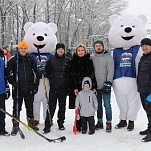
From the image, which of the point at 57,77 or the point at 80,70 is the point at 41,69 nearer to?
Answer: the point at 57,77

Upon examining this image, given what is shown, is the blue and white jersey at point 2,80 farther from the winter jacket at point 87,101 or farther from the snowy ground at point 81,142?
the winter jacket at point 87,101

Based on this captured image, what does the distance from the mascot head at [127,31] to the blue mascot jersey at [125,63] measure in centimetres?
13

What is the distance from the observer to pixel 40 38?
5.40 m

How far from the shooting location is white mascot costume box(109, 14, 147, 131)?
5008mm

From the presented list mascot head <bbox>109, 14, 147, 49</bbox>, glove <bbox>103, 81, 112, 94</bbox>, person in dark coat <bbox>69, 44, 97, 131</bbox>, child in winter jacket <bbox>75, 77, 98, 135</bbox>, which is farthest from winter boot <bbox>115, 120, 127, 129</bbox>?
mascot head <bbox>109, 14, 147, 49</bbox>

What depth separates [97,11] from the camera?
2689 centimetres

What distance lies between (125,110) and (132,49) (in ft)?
3.83

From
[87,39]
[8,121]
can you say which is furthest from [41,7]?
[8,121]

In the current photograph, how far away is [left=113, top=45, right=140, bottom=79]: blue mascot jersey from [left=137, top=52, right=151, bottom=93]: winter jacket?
340 millimetres

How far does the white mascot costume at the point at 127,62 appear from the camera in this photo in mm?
5008

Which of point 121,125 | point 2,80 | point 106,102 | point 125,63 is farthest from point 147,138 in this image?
point 2,80

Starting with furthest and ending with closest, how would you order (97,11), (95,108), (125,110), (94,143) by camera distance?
(97,11), (125,110), (95,108), (94,143)

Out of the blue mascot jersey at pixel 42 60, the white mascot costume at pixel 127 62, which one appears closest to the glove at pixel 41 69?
the blue mascot jersey at pixel 42 60

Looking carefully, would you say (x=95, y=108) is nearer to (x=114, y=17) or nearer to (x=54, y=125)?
(x=54, y=125)
